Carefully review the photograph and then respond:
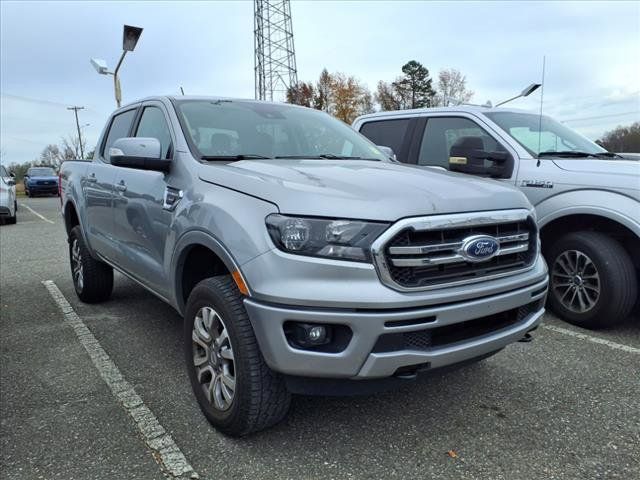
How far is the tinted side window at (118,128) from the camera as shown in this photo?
14.1ft

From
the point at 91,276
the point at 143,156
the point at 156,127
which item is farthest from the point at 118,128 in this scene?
the point at 143,156

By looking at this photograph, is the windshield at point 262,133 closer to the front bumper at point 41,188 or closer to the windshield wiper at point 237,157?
the windshield wiper at point 237,157

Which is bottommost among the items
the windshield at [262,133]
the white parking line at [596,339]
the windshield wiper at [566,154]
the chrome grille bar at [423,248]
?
the white parking line at [596,339]

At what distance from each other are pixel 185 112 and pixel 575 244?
322cm

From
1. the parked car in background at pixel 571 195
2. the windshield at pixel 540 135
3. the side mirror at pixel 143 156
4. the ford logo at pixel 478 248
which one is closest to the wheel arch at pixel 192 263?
the side mirror at pixel 143 156

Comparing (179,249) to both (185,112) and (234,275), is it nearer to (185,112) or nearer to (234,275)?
(234,275)

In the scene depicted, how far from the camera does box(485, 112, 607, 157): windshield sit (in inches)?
187

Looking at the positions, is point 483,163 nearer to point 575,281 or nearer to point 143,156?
point 575,281

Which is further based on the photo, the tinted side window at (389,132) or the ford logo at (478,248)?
the tinted side window at (389,132)

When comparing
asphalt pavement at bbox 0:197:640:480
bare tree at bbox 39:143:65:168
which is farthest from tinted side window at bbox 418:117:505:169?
A: bare tree at bbox 39:143:65:168

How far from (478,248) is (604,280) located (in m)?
2.28

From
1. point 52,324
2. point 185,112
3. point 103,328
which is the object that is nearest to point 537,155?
point 185,112

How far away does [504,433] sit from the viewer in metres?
2.62

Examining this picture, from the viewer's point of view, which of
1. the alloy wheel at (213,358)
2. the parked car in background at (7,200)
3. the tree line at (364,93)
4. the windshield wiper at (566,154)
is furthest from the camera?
the tree line at (364,93)
